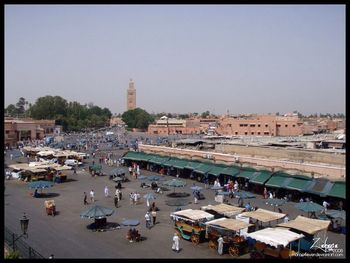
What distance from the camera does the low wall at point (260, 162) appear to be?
83.7ft

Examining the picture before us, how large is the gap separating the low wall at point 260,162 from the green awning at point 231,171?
1335mm

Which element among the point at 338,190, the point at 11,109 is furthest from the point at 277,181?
the point at 11,109

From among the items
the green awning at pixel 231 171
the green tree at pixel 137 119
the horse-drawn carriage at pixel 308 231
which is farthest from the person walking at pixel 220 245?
the green tree at pixel 137 119

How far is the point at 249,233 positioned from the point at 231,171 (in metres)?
14.3

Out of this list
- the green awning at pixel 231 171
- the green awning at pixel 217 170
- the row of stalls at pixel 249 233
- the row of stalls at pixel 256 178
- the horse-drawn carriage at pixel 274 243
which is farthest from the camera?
the green awning at pixel 217 170

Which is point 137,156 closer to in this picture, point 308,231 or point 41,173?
point 41,173

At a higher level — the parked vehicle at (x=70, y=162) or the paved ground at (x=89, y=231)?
the parked vehicle at (x=70, y=162)

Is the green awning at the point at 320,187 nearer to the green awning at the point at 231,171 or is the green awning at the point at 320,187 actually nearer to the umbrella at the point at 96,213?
the green awning at the point at 231,171

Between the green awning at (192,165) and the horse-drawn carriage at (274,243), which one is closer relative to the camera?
the horse-drawn carriage at (274,243)

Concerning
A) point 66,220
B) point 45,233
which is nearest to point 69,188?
point 66,220

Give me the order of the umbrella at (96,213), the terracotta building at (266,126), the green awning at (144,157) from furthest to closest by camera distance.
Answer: the terracotta building at (266,126), the green awning at (144,157), the umbrella at (96,213)

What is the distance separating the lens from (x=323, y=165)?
1042 inches

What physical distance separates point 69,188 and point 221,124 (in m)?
62.9
